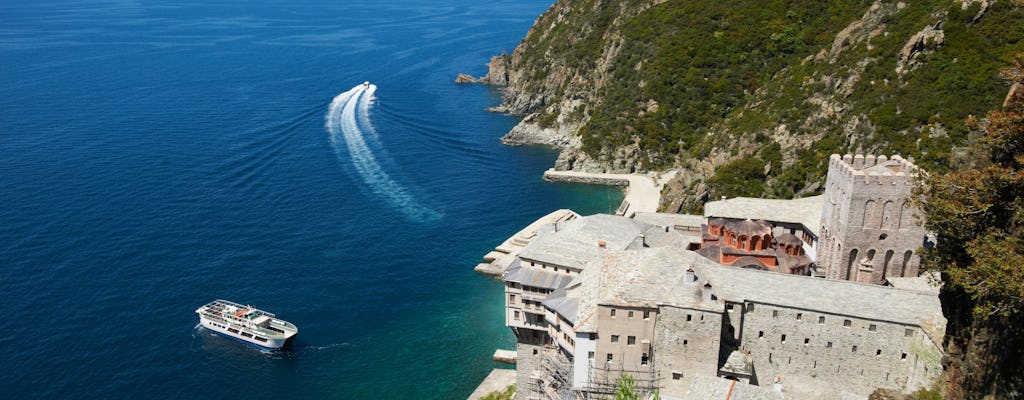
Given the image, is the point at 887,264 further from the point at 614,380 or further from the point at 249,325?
the point at 249,325

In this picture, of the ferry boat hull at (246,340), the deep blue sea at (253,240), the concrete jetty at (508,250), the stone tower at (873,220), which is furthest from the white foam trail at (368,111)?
the stone tower at (873,220)

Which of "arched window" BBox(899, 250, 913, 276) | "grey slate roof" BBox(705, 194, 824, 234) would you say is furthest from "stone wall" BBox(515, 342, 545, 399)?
"arched window" BBox(899, 250, 913, 276)

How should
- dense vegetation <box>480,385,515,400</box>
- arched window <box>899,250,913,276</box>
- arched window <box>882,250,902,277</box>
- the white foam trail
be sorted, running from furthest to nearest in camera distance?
the white foam trail, dense vegetation <box>480,385,515,400</box>, arched window <box>882,250,902,277</box>, arched window <box>899,250,913,276</box>

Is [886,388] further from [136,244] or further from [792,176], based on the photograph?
[136,244]

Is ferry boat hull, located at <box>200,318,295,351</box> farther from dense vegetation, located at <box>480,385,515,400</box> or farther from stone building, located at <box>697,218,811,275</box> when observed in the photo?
stone building, located at <box>697,218,811,275</box>

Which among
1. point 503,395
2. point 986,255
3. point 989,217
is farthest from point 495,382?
point 986,255

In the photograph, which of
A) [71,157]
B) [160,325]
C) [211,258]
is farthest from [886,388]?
[71,157]
